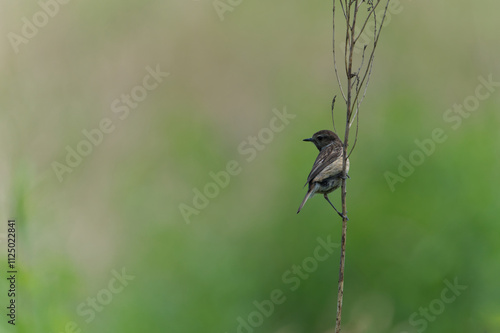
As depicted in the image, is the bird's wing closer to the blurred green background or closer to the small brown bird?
the small brown bird

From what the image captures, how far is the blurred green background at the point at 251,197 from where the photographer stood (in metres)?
3.75

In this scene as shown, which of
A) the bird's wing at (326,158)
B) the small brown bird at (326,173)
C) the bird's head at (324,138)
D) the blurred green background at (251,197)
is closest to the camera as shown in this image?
the small brown bird at (326,173)

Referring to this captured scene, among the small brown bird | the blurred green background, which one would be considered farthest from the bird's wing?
the blurred green background

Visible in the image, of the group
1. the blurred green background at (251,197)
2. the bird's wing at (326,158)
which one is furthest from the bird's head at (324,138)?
the blurred green background at (251,197)

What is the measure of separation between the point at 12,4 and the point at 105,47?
980 millimetres

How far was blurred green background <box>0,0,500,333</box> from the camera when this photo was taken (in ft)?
12.3

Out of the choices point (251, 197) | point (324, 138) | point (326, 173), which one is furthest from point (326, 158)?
point (251, 197)

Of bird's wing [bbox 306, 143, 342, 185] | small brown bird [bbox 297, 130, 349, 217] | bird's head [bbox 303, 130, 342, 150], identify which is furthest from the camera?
bird's head [bbox 303, 130, 342, 150]

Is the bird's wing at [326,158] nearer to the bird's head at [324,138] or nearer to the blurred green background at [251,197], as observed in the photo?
the bird's head at [324,138]

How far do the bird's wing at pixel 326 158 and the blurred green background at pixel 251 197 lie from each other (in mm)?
A: 642

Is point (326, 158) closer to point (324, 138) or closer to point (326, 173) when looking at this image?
point (326, 173)

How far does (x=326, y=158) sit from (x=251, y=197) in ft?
4.06

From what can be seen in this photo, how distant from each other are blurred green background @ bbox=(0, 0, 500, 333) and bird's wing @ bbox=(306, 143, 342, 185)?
0.64m

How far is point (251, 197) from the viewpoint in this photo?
4773 mm
